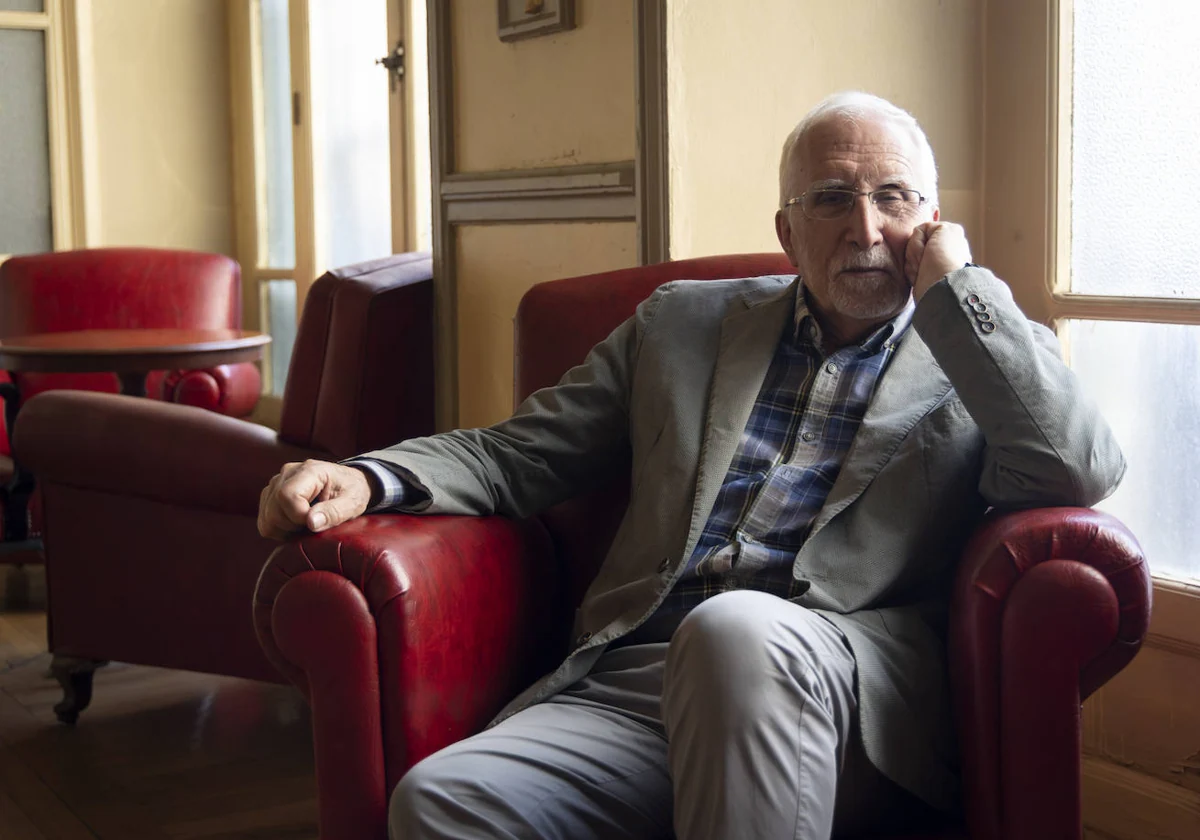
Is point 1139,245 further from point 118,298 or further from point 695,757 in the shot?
point 118,298

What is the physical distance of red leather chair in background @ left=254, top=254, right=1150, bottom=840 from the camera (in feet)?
4.23

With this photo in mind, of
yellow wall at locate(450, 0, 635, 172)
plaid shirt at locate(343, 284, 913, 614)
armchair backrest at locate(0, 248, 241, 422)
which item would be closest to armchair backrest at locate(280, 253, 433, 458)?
yellow wall at locate(450, 0, 635, 172)

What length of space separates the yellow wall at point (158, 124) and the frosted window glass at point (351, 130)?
2.45ft

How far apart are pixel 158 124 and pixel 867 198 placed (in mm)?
4106

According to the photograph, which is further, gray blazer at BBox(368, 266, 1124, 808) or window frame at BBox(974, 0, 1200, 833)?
window frame at BBox(974, 0, 1200, 833)

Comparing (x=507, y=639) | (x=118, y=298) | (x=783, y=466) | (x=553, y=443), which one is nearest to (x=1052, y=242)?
(x=783, y=466)

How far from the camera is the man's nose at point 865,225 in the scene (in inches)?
66.4

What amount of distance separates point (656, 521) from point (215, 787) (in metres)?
1.24

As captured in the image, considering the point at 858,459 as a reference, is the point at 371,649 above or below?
below

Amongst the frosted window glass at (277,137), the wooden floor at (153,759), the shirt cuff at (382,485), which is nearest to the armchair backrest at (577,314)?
the shirt cuff at (382,485)

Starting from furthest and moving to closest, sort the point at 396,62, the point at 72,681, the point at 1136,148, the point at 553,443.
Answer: the point at 396,62
the point at 72,681
the point at 1136,148
the point at 553,443

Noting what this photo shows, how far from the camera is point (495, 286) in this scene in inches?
112

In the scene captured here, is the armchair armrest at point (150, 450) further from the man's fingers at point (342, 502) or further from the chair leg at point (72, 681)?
the man's fingers at point (342, 502)

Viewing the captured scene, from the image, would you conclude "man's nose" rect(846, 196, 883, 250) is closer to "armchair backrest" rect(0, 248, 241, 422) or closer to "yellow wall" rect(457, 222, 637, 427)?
"yellow wall" rect(457, 222, 637, 427)
